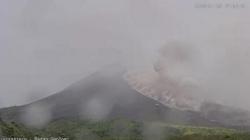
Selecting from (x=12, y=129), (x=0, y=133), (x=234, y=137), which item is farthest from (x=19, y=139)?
(x=234, y=137)

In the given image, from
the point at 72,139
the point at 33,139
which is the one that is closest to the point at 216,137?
the point at 72,139

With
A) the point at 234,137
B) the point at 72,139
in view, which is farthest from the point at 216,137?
the point at 72,139

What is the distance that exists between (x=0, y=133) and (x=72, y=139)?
72.2 m

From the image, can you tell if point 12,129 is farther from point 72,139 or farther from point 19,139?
point 72,139

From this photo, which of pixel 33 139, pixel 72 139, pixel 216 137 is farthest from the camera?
pixel 72 139

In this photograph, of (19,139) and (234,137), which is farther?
(234,137)

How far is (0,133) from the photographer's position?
127 metres

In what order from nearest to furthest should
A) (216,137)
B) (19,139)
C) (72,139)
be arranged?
(19,139) → (216,137) → (72,139)

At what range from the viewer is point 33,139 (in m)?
135

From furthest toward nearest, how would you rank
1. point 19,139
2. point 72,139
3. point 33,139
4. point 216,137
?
point 72,139, point 216,137, point 33,139, point 19,139

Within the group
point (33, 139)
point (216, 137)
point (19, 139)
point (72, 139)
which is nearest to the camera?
point (19, 139)

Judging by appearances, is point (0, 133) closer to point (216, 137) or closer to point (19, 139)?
point (19, 139)

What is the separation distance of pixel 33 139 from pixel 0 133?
36.1 ft

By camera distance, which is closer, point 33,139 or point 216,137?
point 33,139
